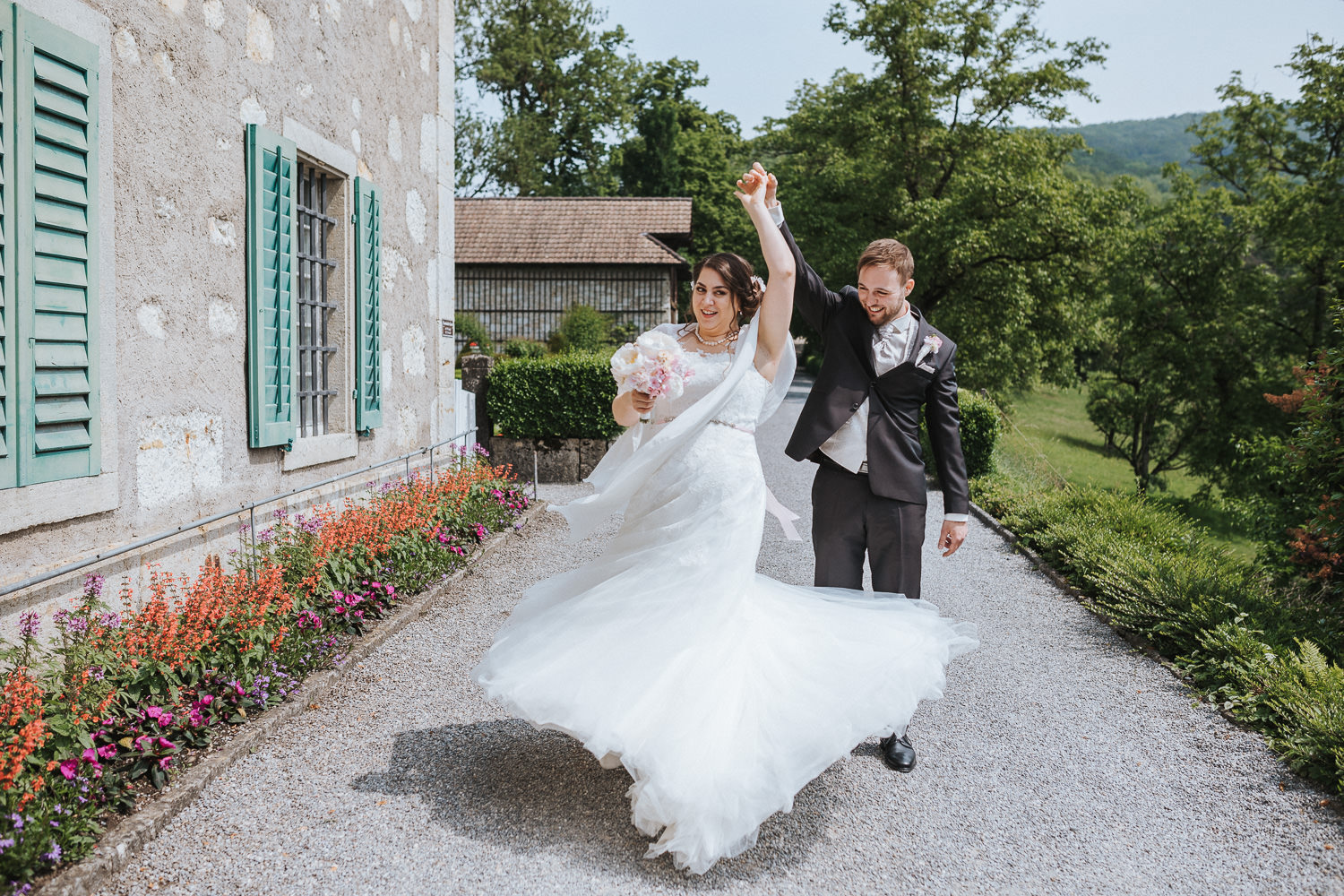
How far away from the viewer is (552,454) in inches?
477

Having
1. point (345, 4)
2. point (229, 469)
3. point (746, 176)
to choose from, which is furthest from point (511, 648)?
point (345, 4)

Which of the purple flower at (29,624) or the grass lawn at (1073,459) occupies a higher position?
the purple flower at (29,624)

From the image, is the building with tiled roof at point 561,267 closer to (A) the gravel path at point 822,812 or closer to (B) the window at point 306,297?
(B) the window at point 306,297

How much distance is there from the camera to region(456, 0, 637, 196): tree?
4097 centimetres

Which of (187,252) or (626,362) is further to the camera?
(187,252)

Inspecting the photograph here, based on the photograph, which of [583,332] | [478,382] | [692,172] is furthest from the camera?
[692,172]

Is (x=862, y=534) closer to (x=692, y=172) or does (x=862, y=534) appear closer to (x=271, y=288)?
(x=271, y=288)

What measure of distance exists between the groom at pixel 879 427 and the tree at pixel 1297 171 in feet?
57.9

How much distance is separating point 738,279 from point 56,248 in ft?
9.14

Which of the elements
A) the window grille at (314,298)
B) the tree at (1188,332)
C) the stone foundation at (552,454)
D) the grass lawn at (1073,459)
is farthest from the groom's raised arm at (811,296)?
the tree at (1188,332)

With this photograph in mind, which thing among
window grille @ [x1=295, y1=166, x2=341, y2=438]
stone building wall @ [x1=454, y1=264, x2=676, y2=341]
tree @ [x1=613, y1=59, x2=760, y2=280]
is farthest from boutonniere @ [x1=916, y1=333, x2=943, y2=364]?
tree @ [x1=613, y1=59, x2=760, y2=280]

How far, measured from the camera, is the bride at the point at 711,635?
2939mm

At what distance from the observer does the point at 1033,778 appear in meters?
3.92

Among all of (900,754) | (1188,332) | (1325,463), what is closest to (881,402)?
(900,754)
